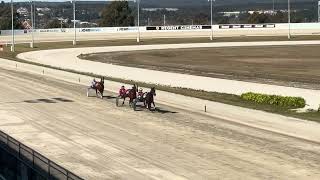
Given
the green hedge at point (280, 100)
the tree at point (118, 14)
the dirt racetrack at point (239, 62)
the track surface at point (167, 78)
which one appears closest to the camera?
the green hedge at point (280, 100)

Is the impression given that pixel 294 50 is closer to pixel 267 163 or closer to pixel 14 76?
pixel 14 76

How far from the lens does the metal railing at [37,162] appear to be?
370 inches

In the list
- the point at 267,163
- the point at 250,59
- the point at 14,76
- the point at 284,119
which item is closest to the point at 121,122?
the point at 284,119

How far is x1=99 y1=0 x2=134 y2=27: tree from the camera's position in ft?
506

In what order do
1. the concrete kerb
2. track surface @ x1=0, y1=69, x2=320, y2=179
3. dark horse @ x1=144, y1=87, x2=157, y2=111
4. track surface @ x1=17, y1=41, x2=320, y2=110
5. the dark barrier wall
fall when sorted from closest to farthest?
1. the dark barrier wall
2. track surface @ x1=0, y1=69, x2=320, y2=179
3. the concrete kerb
4. dark horse @ x1=144, y1=87, x2=157, y2=111
5. track surface @ x1=17, y1=41, x2=320, y2=110

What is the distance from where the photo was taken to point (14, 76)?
42219 millimetres

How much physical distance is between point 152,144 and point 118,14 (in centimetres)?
13933

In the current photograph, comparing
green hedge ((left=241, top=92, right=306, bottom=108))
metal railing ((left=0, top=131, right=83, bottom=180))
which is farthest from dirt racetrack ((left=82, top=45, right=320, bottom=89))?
metal railing ((left=0, top=131, right=83, bottom=180))

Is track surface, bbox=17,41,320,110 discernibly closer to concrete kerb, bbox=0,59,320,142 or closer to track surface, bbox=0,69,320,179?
concrete kerb, bbox=0,59,320,142

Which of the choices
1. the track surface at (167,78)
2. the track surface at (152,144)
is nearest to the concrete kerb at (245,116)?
the track surface at (152,144)

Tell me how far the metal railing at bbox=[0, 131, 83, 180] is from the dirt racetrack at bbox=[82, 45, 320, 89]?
80.6ft

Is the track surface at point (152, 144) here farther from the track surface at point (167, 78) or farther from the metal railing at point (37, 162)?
the track surface at point (167, 78)

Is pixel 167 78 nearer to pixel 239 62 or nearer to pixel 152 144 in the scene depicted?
pixel 239 62

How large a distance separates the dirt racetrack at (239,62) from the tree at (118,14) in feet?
279
